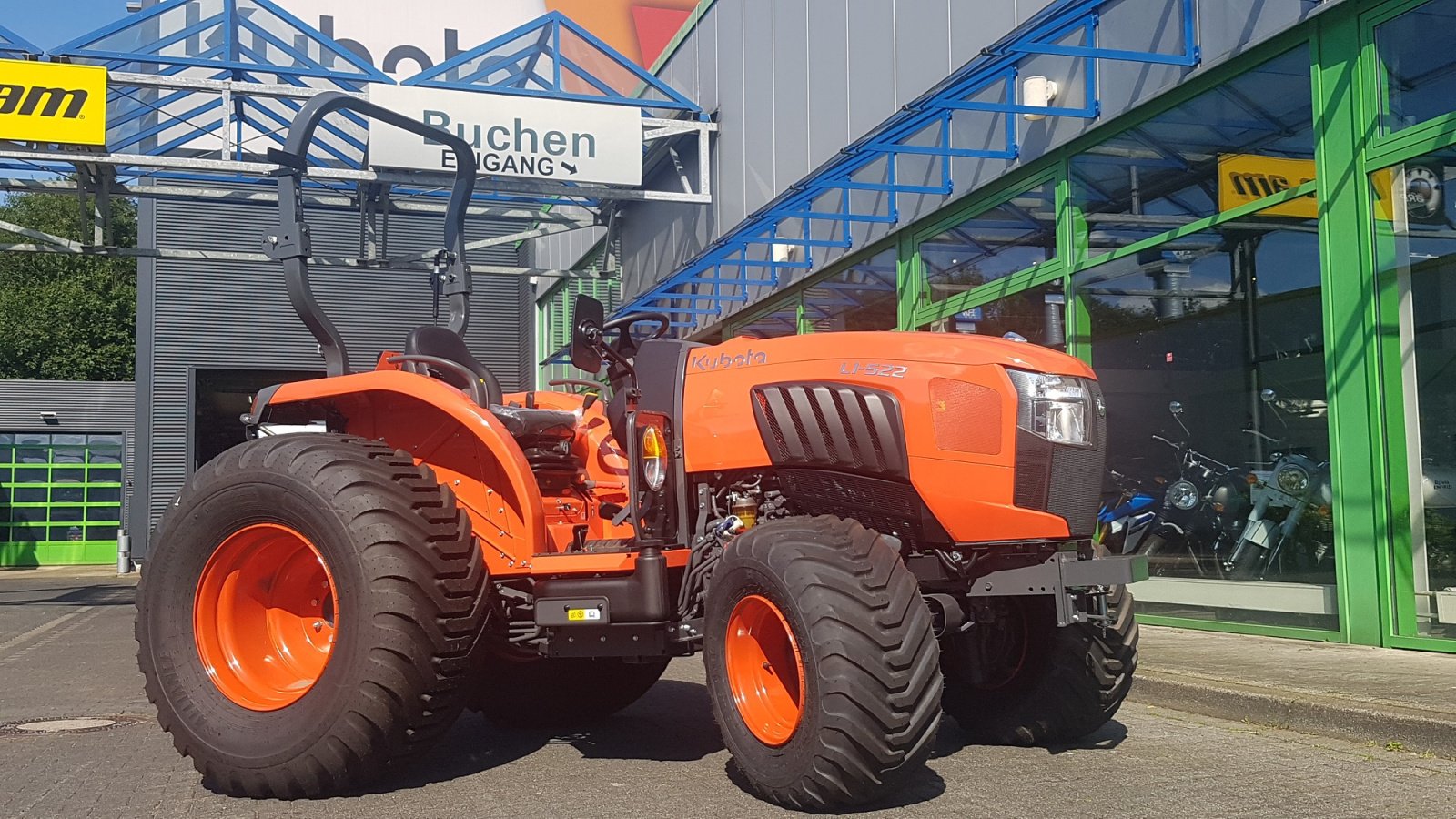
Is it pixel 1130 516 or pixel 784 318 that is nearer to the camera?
pixel 1130 516

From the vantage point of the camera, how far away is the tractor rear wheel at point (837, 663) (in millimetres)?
3926

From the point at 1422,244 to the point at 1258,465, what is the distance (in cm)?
179

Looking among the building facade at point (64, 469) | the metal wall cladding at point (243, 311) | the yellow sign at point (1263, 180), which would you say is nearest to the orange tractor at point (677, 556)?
the yellow sign at point (1263, 180)

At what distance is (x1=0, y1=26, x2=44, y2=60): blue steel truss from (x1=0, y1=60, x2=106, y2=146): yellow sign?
93 centimetres

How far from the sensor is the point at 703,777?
480cm

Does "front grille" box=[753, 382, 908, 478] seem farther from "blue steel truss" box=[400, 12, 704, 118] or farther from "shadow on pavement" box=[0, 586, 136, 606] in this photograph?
"shadow on pavement" box=[0, 586, 136, 606]

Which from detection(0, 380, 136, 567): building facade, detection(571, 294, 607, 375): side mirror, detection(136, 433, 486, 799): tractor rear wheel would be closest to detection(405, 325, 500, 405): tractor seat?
detection(571, 294, 607, 375): side mirror

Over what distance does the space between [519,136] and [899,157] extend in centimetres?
513

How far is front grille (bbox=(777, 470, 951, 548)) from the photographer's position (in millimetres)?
4441

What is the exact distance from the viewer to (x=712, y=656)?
443 centimetres

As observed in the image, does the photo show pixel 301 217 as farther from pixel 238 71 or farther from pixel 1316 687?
pixel 238 71

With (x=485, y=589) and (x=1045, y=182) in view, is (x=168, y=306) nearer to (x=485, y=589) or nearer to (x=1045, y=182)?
(x=1045, y=182)

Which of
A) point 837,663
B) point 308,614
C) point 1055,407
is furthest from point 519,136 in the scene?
point 837,663

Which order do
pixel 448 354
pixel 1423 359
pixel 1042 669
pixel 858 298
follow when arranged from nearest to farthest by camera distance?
pixel 1042 669
pixel 448 354
pixel 1423 359
pixel 858 298
